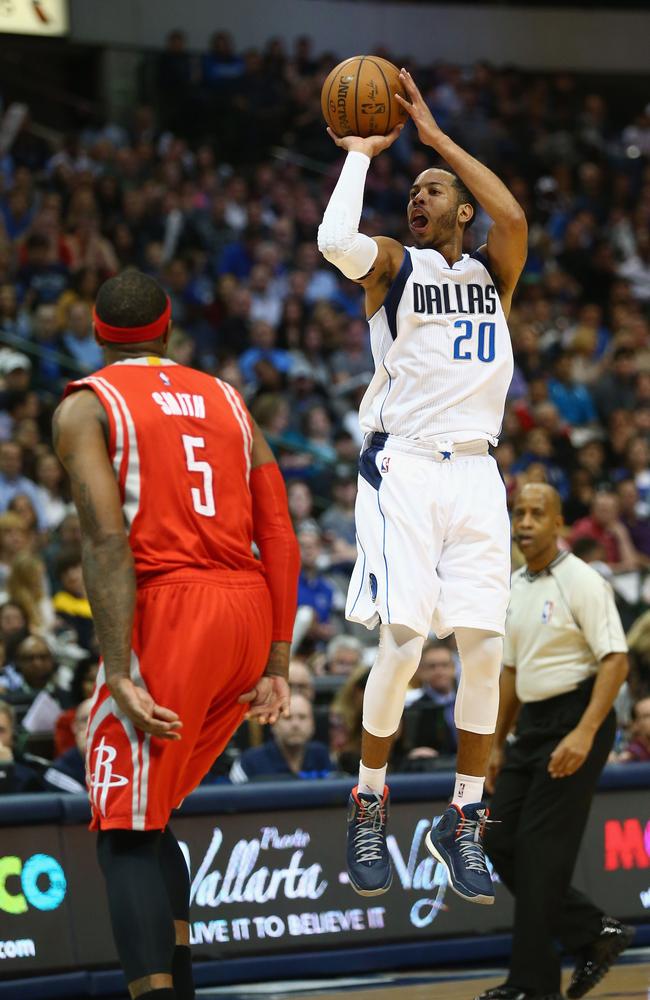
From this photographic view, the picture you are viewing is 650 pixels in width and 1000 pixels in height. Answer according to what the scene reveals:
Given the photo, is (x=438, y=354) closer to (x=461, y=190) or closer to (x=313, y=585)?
(x=461, y=190)

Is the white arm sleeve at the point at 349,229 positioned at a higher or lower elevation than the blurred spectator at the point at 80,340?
higher

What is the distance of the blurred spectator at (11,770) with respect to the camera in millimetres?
7617

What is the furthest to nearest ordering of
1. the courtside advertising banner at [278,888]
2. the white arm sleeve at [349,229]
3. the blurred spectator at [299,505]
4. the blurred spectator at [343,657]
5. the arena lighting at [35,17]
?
1. the blurred spectator at [299,505]
2. the arena lighting at [35,17]
3. the blurred spectator at [343,657]
4. the courtside advertising banner at [278,888]
5. the white arm sleeve at [349,229]

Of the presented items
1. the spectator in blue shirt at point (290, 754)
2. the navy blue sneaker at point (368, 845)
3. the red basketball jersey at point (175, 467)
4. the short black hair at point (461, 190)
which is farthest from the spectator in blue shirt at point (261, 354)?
the red basketball jersey at point (175, 467)

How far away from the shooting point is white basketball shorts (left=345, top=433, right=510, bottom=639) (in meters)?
5.34

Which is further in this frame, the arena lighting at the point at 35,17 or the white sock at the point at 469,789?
the arena lighting at the point at 35,17

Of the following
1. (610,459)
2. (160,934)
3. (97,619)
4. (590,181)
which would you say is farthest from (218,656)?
(590,181)

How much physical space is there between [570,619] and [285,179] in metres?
11.7

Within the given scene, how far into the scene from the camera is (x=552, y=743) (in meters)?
7.33

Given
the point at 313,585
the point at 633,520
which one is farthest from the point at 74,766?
the point at 633,520

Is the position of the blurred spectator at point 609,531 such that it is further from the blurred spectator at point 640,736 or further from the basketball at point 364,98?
the basketball at point 364,98

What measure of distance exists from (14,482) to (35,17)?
3489 millimetres

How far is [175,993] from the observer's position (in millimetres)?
4684

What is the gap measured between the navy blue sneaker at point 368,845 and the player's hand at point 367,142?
7.40ft
